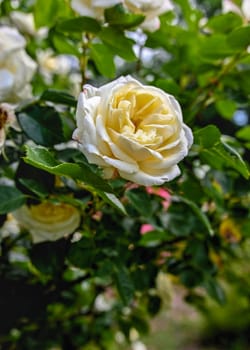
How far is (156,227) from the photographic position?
2.32 ft

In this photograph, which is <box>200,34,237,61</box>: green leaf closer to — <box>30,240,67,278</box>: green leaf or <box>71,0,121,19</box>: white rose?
<box>71,0,121,19</box>: white rose

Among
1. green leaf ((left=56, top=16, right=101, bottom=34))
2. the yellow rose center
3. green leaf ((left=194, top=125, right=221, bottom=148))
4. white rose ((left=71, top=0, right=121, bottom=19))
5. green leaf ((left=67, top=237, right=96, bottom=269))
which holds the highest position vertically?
the yellow rose center

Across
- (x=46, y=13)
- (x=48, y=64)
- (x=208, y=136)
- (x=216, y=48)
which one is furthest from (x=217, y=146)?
(x=48, y=64)

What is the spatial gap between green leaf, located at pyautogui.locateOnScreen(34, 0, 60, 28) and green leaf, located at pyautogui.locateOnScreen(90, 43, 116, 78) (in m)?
0.14

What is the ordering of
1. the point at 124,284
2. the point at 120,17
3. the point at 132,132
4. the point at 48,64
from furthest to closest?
the point at 48,64 < the point at 124,284 < the point at 120,17 < the point at 132,132

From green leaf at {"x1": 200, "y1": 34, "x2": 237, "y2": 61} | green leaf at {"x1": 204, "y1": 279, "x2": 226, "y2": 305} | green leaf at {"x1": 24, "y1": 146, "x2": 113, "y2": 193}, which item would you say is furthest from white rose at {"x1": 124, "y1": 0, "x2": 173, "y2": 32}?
green leaf at {"x1": 204, "y1": 279, "x2": 226, "y2": 305}

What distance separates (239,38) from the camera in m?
0.66

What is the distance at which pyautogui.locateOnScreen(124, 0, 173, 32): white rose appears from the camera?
22.9 inches

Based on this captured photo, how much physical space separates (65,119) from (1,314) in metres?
0.31

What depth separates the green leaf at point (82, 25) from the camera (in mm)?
601

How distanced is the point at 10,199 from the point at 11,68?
0.52 ft

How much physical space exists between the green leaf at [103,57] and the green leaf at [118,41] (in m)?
0.03

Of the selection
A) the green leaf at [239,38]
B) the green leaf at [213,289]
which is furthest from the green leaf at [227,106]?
the green leaf at [213,289]

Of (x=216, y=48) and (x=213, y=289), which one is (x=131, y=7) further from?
(x=213, y=289)
